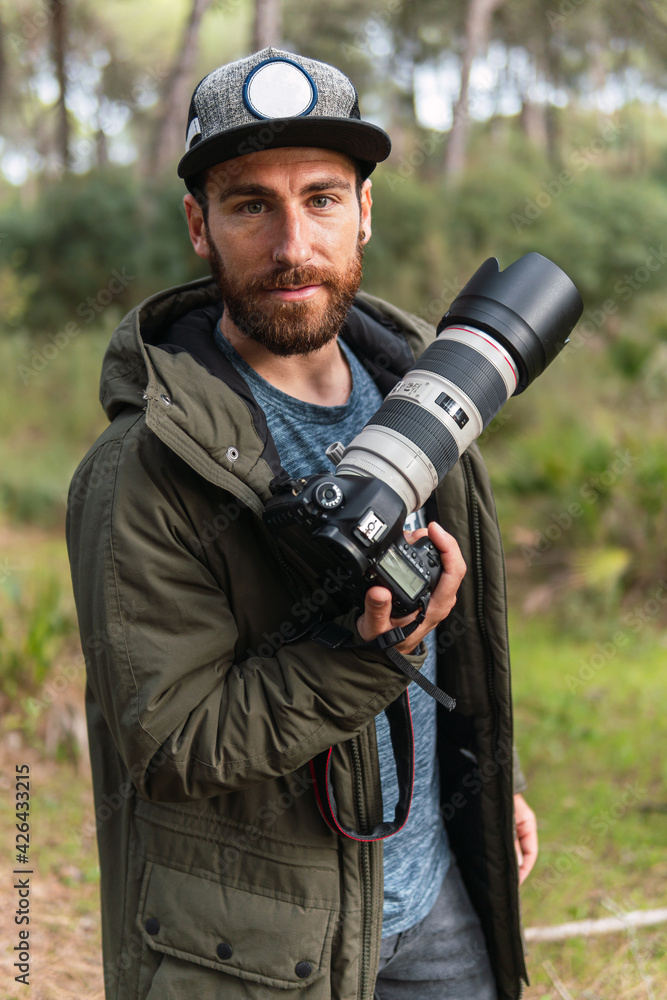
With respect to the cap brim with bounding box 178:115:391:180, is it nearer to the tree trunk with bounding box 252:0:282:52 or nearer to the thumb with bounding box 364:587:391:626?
the thumb with bounding box 364:587:391:626

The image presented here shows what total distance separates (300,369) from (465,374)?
1.34ft

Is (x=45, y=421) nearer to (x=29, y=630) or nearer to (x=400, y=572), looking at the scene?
(x=29, y=630)

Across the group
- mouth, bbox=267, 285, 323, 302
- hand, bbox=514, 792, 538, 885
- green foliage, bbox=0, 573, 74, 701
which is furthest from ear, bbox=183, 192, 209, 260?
green foliage, bbox=0, 573, 74, 701

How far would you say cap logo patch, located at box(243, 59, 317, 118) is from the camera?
159 cm

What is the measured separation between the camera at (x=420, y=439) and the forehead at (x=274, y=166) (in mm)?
393

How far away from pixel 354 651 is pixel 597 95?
84.1 ft

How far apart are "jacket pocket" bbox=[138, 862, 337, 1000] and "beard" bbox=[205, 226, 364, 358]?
1.06 metres

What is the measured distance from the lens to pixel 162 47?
90.3ft

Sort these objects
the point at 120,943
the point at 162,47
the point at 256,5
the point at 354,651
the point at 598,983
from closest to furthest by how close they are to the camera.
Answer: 1. the point at 354,651
2. the point at 120,943
3. the point at 598,983
4. the point at 256,5
5. the point at 162,47

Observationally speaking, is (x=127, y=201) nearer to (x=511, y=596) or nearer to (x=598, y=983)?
(x=511, y=596)

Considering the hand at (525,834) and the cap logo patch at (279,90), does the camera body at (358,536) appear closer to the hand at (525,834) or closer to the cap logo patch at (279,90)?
Result: the cap logo patch at (279,90)

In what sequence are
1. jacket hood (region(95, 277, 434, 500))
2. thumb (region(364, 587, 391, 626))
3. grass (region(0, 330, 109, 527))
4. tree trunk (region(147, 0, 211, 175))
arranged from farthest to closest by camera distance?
1. tree trunk (region(147, 0, 211, 175))
2. grass (region(0, 330, 109, 527))
3. jacket hood (region(95, 277, 434, 500))
4. thumb (region(364, 587, 391, 626))

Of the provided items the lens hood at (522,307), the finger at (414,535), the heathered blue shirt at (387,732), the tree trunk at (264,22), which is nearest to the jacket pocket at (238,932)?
the heathered blue shirt at (387,732)

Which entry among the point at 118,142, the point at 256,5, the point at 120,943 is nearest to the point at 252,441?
the point at 120,943
